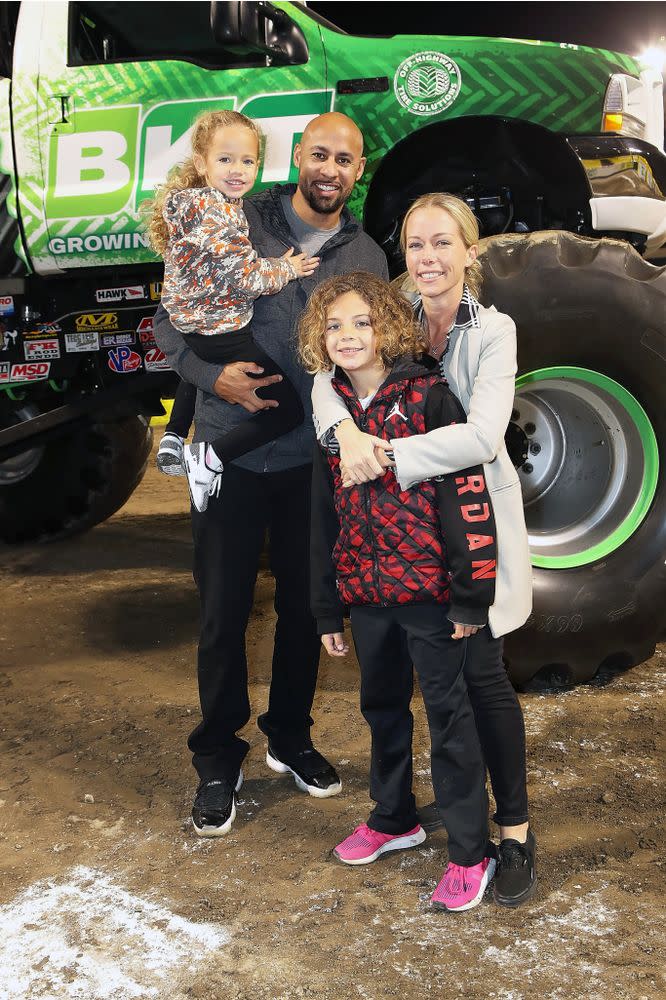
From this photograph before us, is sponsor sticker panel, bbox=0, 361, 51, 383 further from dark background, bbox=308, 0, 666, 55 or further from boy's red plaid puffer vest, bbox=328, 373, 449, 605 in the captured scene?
dark background, bbox=308, 0, 666, 55

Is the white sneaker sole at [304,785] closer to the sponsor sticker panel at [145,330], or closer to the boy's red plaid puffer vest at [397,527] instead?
the boy's red plaid puffer vest at [397,527]

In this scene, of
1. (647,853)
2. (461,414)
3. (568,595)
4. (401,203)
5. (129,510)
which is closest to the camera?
(461,414)

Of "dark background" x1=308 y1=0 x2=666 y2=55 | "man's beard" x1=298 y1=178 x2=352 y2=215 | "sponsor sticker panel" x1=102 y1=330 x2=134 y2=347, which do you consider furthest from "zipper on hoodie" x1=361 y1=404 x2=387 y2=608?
"dark background" x1=308 y1=0 x2=666 y2=55

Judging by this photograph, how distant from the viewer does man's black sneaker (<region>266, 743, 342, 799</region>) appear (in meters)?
3.27

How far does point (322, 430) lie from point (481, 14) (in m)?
20.5

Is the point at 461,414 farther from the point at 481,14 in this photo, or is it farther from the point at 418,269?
the point at 481,14

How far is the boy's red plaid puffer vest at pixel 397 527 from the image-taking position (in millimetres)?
2586

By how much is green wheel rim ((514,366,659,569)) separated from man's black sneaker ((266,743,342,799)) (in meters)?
1.15

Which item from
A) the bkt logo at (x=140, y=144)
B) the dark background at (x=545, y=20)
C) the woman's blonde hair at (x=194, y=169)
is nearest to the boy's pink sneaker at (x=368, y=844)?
the woman's blonde hair at (x=194, y=169)

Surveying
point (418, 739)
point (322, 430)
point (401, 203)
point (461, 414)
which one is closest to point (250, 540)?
point (322, 430)

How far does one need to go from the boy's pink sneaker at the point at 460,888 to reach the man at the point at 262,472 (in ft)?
2.14

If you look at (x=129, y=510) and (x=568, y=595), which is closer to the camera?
(x=568, y=595)

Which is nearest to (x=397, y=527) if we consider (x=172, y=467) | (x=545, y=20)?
(x=172, y=467)

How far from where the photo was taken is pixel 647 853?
2.89 meters
